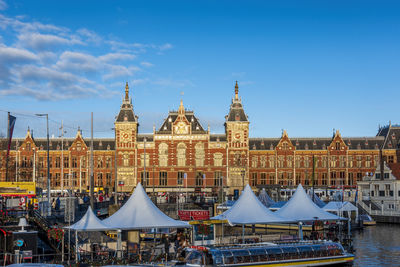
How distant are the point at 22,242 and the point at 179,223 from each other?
30.7 feet

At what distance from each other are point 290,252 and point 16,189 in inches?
874

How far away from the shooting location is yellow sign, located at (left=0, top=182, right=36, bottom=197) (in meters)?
40.3

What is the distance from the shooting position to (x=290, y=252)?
104 feet

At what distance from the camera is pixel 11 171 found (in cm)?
7881


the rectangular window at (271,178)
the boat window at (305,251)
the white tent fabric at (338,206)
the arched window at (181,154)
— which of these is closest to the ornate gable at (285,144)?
the rectangular window at (271,178)

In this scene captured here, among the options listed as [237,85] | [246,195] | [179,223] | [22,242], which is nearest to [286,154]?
[237,85]

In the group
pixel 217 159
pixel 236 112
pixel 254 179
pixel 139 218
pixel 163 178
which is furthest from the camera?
pixel 254 179

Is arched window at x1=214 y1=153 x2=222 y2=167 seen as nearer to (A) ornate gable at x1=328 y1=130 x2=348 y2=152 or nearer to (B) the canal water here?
(A) ornate gable at x1=328 y1=130 x2=348 y2=152

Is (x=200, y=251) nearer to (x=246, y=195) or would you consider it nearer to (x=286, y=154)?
(x=246, y=195)

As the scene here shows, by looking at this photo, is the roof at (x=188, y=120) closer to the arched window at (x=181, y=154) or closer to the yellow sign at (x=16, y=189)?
the arched window at (x=181, y=154)

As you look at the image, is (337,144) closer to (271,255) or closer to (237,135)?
(237,135)

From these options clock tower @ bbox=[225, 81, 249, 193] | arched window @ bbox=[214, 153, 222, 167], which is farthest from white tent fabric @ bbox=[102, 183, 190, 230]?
clock tower @ bbox=[225, 81, 249, 193]

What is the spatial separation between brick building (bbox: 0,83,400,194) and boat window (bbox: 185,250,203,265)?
61.8 m

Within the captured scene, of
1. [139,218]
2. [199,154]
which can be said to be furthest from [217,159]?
[139,218]
